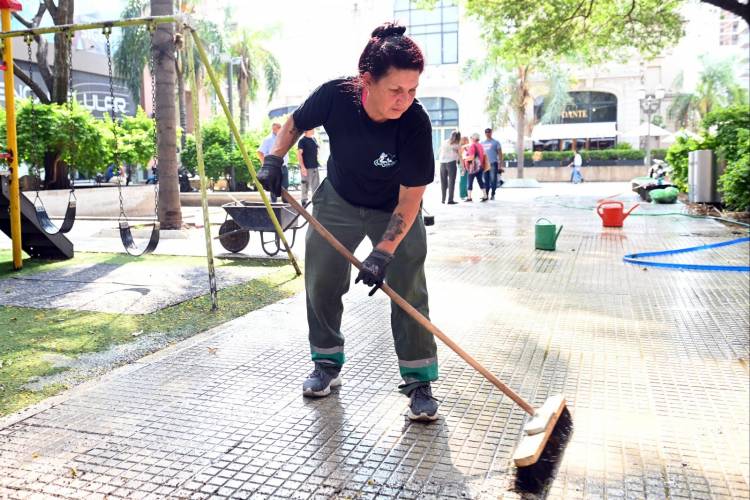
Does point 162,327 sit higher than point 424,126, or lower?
lower

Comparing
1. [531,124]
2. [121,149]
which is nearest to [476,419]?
[121,149]

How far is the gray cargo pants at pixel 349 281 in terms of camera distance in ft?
10.4

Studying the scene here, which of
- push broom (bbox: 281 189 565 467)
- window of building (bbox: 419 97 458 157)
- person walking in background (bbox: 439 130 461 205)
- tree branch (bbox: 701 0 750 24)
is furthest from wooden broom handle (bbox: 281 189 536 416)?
window of building (bbox: 419 97 458 157)

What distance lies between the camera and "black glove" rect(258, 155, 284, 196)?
11.0 ft

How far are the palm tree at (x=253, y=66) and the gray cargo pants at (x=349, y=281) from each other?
107ft

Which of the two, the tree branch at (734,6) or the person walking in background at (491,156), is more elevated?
the tree branch at (734,6)

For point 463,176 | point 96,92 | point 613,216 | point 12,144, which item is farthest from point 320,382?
point 96,92

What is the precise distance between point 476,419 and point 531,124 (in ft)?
141

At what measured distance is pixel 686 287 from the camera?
607 centimetres

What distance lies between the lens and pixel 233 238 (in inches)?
328

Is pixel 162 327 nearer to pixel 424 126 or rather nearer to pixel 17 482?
pixel 17 482

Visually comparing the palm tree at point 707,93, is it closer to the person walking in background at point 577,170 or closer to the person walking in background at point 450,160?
the person walking in background at point 577,170

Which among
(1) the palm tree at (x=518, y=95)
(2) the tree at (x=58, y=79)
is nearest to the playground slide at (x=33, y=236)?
(2) the tree at (x=58, y=79)

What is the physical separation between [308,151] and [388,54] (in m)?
10.6
